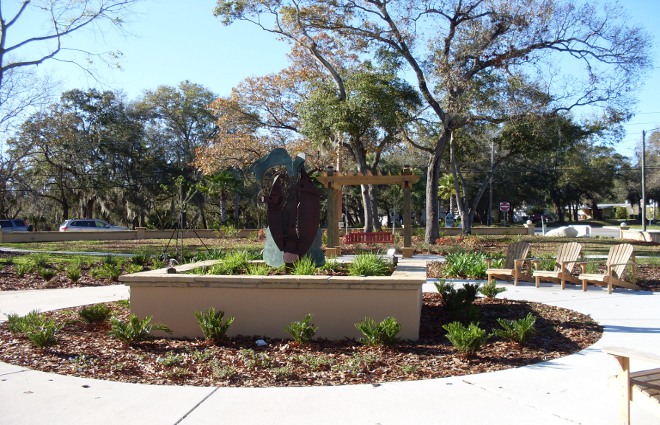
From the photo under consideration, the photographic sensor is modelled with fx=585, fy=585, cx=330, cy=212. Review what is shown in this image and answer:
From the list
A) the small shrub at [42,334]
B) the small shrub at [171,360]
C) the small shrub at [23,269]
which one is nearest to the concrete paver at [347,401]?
the small shrub at [42,334]

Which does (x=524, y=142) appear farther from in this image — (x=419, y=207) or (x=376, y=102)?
(x=419, y=207)

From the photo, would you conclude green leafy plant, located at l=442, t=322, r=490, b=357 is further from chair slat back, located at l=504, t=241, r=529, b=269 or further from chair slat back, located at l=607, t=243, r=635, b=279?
chair slat back, located at l=504, t=241, r=529, b=269

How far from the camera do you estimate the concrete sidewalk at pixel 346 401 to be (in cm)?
454

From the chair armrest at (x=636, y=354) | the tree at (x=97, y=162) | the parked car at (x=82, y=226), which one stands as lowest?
the chair armrest at (x=636, y=354)

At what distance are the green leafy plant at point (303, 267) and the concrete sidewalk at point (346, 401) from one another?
9.39ft

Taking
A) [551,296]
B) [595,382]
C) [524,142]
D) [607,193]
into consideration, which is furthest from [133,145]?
[607,193]

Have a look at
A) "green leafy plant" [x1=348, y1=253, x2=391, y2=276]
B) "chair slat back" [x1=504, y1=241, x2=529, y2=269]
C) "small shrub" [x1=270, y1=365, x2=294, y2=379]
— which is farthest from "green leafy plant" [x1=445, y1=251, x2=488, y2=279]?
"small shrub" [x1=270, y1=365, x2=294, y2=379]

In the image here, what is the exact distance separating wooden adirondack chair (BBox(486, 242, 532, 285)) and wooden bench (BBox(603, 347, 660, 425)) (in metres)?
8.61

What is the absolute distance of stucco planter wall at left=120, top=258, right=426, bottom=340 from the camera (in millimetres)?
7340

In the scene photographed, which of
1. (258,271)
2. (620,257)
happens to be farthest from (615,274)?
(258,271)

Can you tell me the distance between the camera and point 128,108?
162 feet

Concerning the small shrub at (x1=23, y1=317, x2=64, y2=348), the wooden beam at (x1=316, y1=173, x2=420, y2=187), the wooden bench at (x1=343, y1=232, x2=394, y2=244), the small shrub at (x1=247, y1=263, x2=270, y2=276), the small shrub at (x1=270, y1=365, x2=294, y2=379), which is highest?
the wooden beam at (x1=316, y1=173, x2=420, y2=187)

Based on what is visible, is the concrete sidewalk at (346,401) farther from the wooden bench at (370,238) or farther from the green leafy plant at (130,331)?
the wooden bench at (370,238)

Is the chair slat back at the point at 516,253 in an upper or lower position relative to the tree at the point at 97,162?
lower
